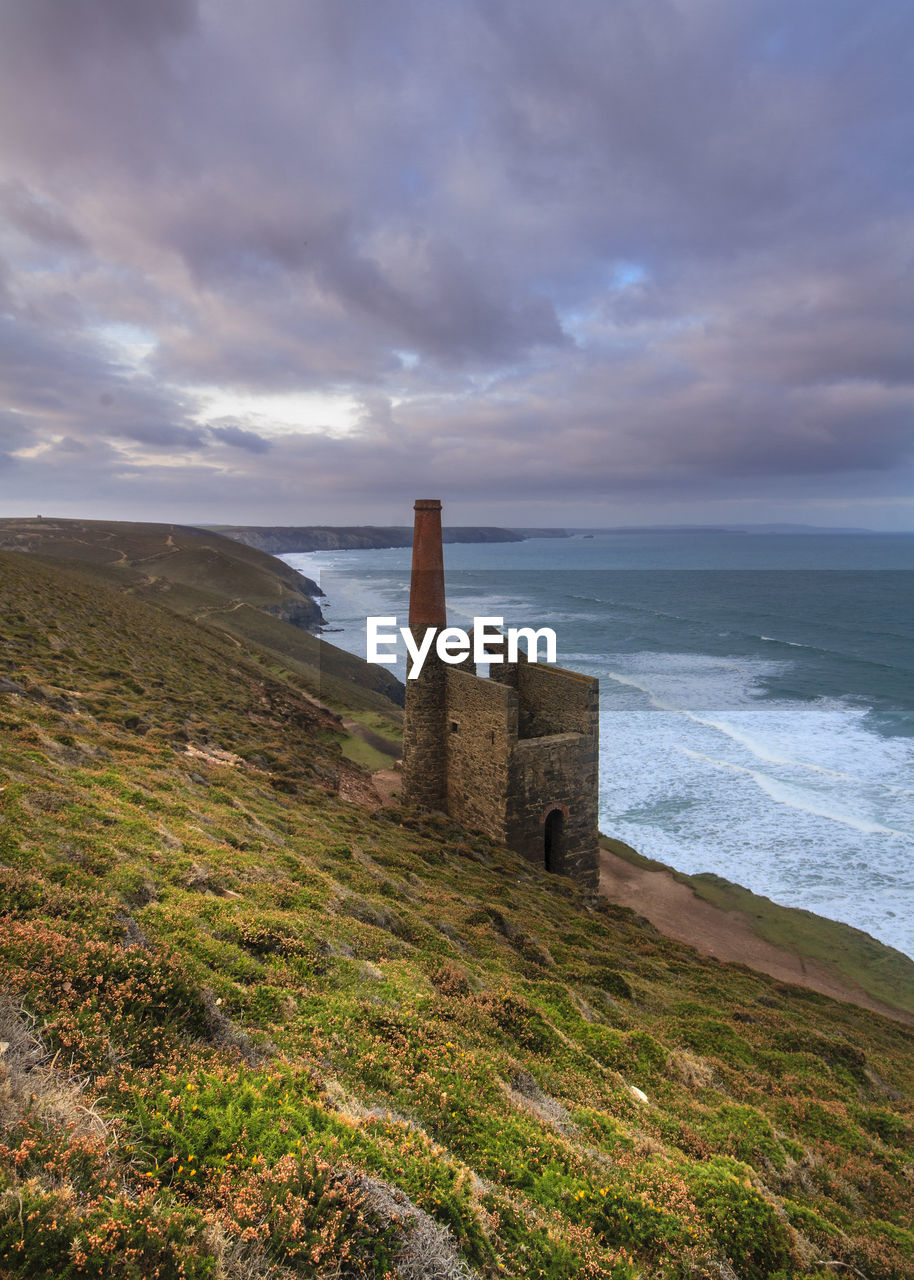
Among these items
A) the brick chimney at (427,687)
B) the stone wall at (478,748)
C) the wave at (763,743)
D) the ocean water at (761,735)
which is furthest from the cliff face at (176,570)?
the stone wall at (478,748)

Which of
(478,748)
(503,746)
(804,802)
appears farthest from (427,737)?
(804,802)

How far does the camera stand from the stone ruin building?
703 inches

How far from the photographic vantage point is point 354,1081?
4.85 m

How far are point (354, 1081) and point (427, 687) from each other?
15.3 metres

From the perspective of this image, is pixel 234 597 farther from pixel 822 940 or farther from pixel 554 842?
pixel 822 940

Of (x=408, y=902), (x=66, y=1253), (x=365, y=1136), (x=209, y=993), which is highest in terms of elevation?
(x=66, y=1253)

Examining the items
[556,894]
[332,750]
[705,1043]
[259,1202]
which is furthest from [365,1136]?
[332,750]

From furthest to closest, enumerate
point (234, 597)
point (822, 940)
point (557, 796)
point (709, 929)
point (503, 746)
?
point (234, 597), point (709, 929), point (822, 940), point (557, 796), point (503, 746)

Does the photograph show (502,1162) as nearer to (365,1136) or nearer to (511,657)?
(365,1136)

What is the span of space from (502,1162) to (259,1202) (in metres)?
2.15

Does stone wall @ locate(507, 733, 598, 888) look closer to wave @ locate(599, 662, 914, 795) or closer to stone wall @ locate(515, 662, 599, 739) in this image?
stone wall @ locate(515, 662, 599, 739)

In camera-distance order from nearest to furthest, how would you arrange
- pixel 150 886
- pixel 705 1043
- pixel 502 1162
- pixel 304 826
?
Answer: pixel 502 1162 < pixel 150 886 < pixel 705 1043 < pixel 304 826

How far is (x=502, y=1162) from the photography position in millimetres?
4625

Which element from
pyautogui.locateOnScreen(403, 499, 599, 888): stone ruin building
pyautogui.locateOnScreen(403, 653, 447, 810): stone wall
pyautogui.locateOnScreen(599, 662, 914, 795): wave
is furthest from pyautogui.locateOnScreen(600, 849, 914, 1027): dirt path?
pyautogui.locateOnScreen(599, 662, 914, 795): wave
